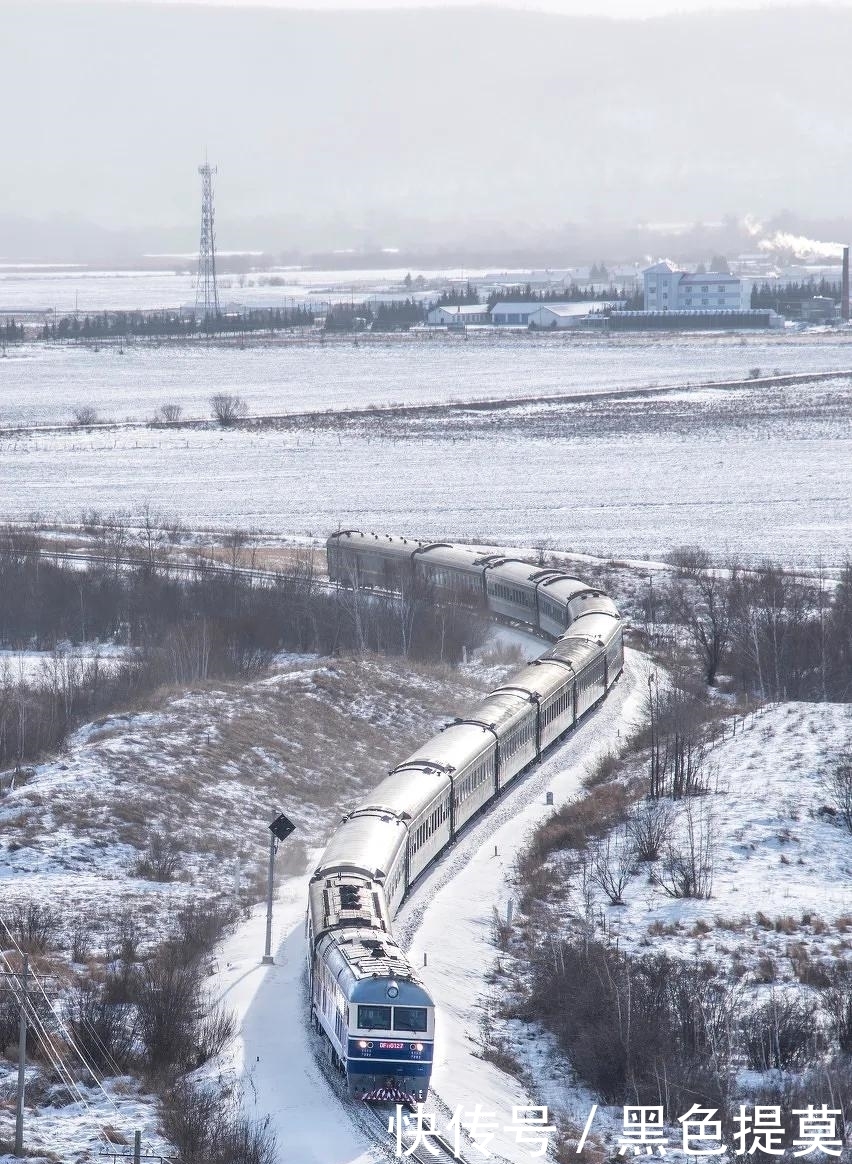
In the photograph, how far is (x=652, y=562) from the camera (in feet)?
221

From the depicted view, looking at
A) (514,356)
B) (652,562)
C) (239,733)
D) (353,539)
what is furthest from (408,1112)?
(514,356)

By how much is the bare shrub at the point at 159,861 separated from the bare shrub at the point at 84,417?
86275 mm

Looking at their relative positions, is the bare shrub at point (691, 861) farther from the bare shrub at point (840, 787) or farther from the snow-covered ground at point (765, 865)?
the bare shrub at point (840, 787)

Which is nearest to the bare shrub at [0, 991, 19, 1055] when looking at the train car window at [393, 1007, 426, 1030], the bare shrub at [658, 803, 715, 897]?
the train car window at [393, 1007, 426, 1030]

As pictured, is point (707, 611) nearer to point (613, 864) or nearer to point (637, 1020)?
point (613, 864)

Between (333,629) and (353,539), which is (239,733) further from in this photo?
(353,539)

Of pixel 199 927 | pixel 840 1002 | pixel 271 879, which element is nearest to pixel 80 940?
pixel 199 927

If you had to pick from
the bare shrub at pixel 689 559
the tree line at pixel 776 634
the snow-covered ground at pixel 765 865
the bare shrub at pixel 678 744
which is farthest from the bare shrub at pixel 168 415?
the snow-covered ground at pixel 765 865

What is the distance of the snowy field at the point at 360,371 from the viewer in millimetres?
134875

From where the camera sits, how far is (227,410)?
118812 millimetres

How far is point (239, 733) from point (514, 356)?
469 ft

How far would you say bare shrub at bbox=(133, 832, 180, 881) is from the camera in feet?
109

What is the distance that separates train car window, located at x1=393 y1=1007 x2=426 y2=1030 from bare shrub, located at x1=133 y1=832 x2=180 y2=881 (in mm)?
11430

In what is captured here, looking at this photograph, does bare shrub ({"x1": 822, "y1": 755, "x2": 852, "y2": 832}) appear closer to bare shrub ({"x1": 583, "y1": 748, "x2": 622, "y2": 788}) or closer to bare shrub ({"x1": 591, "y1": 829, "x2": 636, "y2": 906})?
bare shrub ({"x1": 591, "y1": 829, "x2": 636, "y2": 906})
